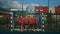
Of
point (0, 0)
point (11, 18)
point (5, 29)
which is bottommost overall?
point (5, 29)

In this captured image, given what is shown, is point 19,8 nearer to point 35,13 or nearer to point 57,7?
point 35,13

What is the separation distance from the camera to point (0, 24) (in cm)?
1359

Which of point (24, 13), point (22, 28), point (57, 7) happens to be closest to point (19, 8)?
point (24, 13)

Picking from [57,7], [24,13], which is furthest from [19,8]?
[57,7]

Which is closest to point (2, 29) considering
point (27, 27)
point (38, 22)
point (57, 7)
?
point (27, 27)

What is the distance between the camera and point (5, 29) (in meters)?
13.6

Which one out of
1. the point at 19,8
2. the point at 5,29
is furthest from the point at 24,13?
the point at 5,29

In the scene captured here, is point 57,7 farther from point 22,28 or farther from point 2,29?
point 2,29

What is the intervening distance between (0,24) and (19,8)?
1879 mm

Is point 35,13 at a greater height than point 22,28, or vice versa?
point 35,13

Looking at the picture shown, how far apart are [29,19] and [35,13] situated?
2.11 ft

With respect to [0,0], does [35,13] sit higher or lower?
lower

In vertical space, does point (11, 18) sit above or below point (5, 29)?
above

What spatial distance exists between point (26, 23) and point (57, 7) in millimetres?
2653
